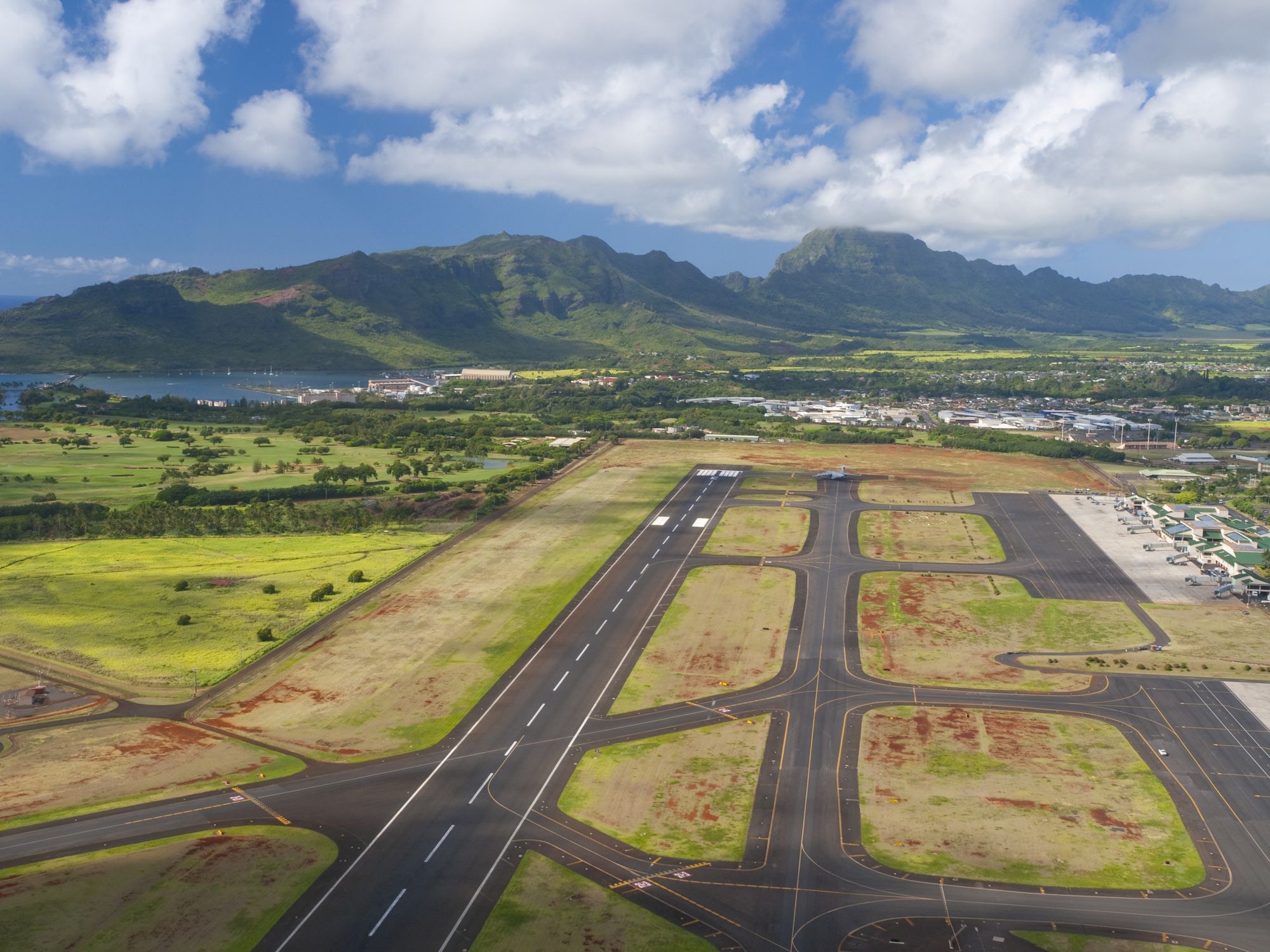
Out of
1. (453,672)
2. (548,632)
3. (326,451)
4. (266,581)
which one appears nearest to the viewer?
(453,672)

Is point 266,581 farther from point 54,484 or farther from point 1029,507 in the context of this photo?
point 1029,507

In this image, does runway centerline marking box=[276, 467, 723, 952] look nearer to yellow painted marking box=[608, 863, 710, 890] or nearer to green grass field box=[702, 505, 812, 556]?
yellow painted marking box=[608, 863, 710, 890]

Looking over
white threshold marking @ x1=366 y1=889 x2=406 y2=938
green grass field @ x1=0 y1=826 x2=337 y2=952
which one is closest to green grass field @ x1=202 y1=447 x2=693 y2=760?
green grass field @ x1=0 y1=826 x2=337 y2=952

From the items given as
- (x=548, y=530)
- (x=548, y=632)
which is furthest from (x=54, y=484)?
(x=548, y=632)

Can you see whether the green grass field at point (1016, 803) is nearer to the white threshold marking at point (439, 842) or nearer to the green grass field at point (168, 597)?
the white threshold marking at point (439, 842)

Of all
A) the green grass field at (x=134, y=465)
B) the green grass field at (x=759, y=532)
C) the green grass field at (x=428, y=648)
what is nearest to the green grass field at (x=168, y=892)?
the green grass field at (x=428, y=648)
